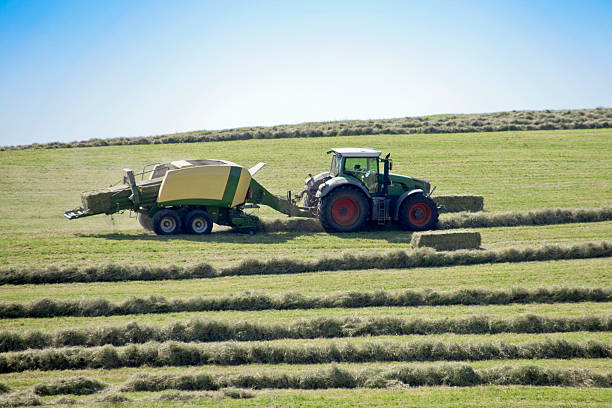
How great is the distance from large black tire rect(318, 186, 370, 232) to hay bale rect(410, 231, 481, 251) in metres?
2.31

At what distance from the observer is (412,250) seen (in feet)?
47.6

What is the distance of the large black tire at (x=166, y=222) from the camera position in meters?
16.9

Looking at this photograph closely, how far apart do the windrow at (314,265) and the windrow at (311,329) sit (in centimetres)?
352

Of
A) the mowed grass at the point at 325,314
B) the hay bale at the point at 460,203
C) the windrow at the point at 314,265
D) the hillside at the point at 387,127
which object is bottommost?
the mowed grass at the point at 325,314

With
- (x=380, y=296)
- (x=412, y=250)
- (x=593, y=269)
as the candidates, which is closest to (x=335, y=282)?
(x=380, y=296)

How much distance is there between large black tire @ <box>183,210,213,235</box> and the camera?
56.1 feet

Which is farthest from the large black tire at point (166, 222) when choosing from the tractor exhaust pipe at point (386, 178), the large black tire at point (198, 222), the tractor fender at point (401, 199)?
the tractor fender at point (401, 199)

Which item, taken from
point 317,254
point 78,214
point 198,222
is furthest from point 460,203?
point 78,214

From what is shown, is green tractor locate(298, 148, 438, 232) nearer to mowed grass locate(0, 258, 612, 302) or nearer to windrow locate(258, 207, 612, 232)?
windrow locate(258, 207, 612, 232)

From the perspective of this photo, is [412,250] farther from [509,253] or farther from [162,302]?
[162,302]

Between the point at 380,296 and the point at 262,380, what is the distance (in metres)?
3.84

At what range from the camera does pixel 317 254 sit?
14.9 m

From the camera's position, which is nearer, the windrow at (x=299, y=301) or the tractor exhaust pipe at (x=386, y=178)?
the windrow at (x=299, y=301)

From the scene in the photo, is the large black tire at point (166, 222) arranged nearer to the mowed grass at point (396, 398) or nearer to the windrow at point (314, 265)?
the windrow at point (314, 265)
